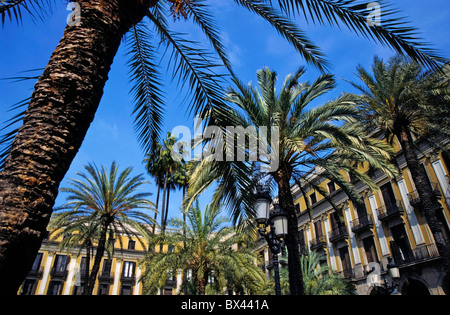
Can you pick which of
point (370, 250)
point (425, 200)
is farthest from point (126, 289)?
point (425, 200)

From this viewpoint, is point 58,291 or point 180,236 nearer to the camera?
point 180,236

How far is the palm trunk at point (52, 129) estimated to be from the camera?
160cm

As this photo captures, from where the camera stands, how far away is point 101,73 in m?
2.43

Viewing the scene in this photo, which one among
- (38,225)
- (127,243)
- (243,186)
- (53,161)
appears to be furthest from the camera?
(127,243)

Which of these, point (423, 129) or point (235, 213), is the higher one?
point (423, 129)

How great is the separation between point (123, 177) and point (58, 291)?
2572cm

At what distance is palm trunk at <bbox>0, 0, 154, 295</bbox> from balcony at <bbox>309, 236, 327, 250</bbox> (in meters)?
28.3

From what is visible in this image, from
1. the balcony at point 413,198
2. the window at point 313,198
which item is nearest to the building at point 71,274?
the window at point 313,198

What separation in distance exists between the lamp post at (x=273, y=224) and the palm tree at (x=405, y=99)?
8.84 meters

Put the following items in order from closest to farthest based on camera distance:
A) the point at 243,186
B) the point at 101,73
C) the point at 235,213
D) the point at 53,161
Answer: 1. the point at 53,161
2. the point at 101,73
3. the point at 243,186
4. the point at 235,213

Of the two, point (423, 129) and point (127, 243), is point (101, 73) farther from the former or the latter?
point (127, 243)

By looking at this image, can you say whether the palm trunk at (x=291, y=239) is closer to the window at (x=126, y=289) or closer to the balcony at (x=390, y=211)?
the balcony at (x=390, y=211)

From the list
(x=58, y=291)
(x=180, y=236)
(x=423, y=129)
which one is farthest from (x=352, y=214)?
(x=58, y=291)
